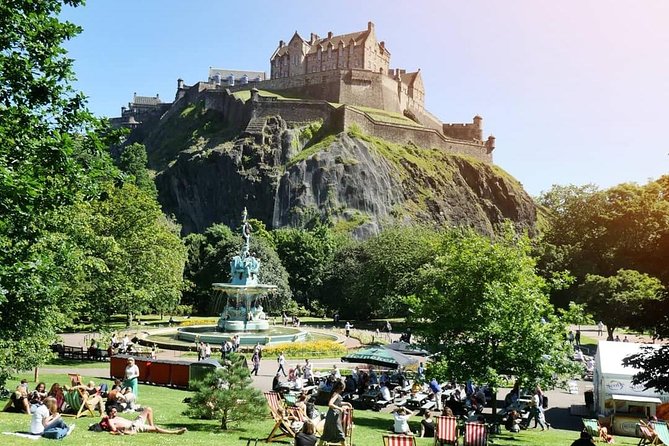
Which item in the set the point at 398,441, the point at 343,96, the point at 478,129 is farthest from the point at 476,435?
the point at 478,129

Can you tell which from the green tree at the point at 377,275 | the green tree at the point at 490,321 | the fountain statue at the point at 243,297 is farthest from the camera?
the green tree at the point at 377,275

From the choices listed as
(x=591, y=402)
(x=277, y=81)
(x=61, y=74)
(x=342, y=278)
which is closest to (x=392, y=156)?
(x=277, y=81)

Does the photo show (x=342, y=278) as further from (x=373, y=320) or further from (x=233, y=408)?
(x=233, y=408)

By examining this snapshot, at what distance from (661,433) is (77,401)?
13.6m

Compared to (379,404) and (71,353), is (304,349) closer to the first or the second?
(71,353)

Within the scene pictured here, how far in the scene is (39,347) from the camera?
57.4 ft

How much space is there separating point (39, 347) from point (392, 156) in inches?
3163

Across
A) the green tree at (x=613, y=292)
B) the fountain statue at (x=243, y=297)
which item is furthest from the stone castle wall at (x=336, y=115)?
the fountain statue at (x=243, y=297)

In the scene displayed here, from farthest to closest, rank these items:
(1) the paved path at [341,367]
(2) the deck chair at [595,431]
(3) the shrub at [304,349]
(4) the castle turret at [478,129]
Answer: (4) the castle turret at [478,129] → (3) the shrub at [304,349] → (1) the paved path at [341,367] → (2) the deck chair at [595,431]

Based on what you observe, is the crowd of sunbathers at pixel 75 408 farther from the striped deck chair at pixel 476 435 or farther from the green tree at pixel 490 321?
the green tree at pixel 490 321

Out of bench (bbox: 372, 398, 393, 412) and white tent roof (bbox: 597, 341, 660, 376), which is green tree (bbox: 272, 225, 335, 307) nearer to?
bench (bbox: 372, 398, 393, 412)

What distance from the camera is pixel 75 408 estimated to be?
14.0 m

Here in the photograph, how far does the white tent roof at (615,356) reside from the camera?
18203 millimetres

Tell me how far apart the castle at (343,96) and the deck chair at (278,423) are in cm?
8049
